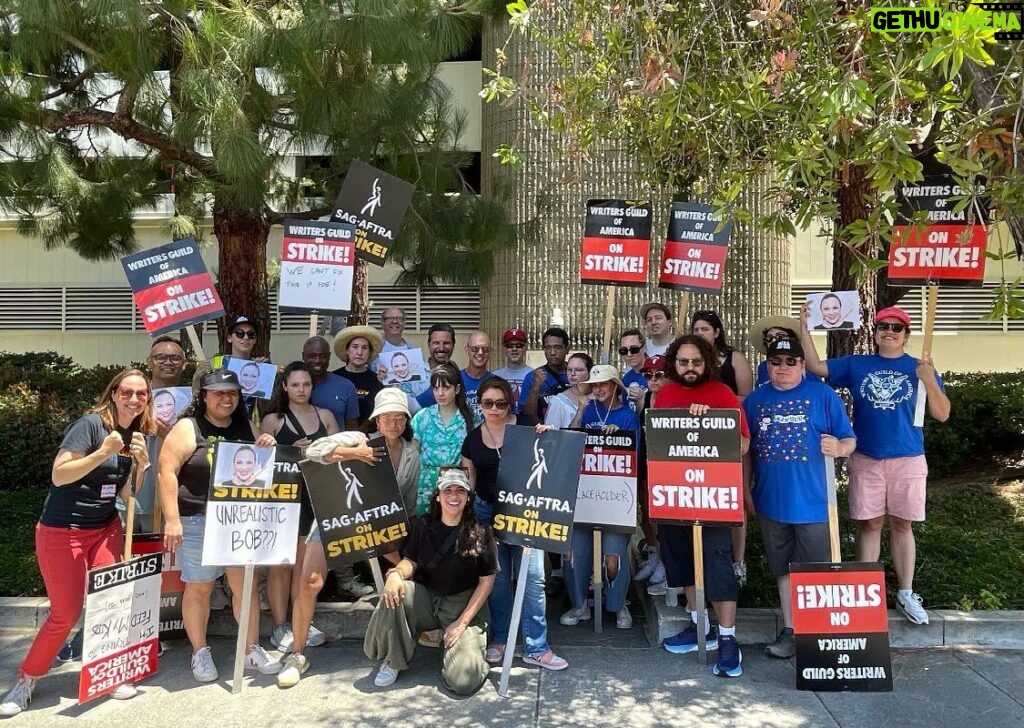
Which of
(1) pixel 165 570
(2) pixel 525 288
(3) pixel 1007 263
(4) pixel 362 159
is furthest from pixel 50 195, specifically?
(3) pixel 1007 263

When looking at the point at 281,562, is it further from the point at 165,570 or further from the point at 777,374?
the point at 777,374

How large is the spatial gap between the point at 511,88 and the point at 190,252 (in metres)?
2.72

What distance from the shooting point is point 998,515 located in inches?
310

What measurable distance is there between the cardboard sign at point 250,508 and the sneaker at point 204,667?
24.5 inches

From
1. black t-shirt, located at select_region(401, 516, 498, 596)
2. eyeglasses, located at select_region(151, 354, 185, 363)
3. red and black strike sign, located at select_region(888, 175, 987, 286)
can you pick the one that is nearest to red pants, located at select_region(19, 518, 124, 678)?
eyeglasses, located at select_region(151, 354, 185, 363)

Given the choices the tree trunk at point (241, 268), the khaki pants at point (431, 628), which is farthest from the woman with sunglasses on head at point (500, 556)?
the tree trunk at point (241, 268)

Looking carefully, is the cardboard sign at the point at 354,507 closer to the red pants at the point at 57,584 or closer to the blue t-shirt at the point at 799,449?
the red pants at the point at 57,584

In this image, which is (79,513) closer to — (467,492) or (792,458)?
(467,492)

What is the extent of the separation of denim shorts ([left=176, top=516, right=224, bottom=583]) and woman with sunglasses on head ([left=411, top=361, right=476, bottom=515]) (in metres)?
1.27

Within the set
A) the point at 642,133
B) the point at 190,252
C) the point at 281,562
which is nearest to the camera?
the point at 281,562

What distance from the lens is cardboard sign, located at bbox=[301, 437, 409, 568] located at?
4996 mm

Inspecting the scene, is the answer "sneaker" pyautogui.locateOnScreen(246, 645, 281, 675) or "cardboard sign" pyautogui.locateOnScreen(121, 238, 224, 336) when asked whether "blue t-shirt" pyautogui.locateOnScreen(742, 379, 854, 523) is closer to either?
"sneaker" pyautogui.locateOnScreen(246, 645, 281, 675)

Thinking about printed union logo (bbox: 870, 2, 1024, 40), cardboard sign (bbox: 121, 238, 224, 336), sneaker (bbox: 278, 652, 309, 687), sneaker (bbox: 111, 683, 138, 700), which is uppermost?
printed union logo (bbox: 870, 2, 1024, 40)

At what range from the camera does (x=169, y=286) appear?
655 cm
